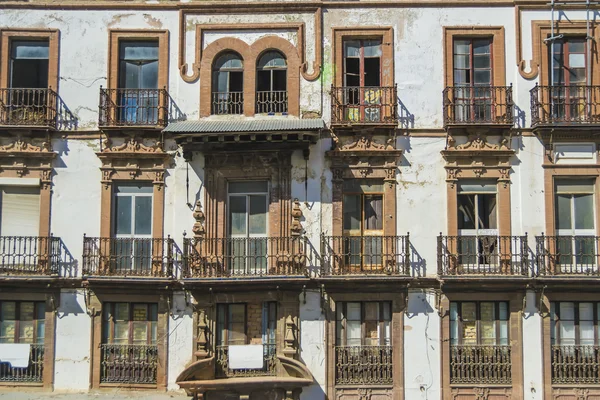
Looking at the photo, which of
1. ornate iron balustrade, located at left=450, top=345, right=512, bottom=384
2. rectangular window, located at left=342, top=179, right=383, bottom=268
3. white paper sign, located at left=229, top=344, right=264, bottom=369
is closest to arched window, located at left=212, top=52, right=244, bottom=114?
rectangular window, located at left=342, top=179, right=383, bottom=268

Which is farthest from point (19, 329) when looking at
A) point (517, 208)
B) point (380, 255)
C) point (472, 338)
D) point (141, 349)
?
point (517, 208)

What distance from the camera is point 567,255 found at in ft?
58.4

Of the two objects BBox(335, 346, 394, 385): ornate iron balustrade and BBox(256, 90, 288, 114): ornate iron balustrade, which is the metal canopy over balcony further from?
BBox(335, 346, 394, 385): ornate iron balustrade

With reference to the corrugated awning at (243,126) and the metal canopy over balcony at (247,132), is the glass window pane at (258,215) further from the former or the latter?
the corrugated awning at (243,126)

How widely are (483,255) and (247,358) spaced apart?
6.55 meters

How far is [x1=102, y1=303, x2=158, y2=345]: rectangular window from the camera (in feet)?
60.2

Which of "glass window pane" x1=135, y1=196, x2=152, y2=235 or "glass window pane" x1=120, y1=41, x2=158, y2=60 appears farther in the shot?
"glass window pane" x1=120, y1=41, x2=158, y2=60

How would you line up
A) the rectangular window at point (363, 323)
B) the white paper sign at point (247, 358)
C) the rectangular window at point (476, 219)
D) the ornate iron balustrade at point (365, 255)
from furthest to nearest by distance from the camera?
the rectangular window at point (476, 219)
the rectangular window at point (363, 323)
the ornate iron balustrade at point (365, 255)
the white paper sign at point (247, 358)

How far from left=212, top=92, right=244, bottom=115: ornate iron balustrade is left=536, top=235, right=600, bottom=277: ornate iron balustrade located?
27.9 feet

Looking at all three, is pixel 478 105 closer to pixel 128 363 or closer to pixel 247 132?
pixel 247 132

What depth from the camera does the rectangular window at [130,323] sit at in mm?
18359

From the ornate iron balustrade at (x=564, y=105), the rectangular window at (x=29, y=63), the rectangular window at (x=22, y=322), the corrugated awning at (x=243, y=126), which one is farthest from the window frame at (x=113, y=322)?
the ornate iron balustrade at (x=564, y=105)

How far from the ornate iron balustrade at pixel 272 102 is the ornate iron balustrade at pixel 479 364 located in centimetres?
766

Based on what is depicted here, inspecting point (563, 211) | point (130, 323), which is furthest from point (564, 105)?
point (130, 323)
